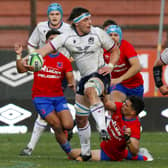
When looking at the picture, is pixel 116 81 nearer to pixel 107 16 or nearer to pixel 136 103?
pixel 136 103

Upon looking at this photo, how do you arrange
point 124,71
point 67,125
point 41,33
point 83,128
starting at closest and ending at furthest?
1. point 83,128
2. point 67,125
3. point 124,71
4. point 41,33

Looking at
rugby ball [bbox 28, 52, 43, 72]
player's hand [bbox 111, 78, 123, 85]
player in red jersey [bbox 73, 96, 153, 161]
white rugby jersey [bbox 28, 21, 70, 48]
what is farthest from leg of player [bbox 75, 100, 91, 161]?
white rugby jersey [bbox 28, 21, 70, 48]

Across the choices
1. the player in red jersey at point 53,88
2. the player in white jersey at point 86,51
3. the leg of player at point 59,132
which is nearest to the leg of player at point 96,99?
the player in white jersey at point 86,51

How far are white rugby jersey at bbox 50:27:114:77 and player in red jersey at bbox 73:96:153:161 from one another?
559 mm

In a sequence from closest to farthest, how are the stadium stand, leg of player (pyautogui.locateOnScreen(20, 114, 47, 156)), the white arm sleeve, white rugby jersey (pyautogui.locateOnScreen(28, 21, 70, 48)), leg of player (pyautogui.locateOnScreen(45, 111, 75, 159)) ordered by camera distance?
leg of player (pyautogui.locateOnScreen(45, 111, 75, 159))
leg of player (pyautogui.locateOnScreen(20, 114, 47, 156))
white rugby jersey (pyautogui.locateOnScreen(28, 21, 70, 48))
the white arm sleeve
the stadium stand

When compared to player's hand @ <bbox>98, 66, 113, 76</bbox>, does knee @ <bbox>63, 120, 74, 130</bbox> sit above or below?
below

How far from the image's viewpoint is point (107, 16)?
24.7 metres

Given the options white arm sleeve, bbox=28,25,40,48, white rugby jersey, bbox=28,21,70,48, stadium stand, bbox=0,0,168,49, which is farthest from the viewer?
stadium stand, bbox=0,0,168,49

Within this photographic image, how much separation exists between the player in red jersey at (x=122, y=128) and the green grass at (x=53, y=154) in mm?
249

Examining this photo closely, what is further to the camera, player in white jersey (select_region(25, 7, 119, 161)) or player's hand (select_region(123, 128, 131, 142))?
player in white jersey (select_region(25, 7, 119, 161))

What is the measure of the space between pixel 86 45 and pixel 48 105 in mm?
1517

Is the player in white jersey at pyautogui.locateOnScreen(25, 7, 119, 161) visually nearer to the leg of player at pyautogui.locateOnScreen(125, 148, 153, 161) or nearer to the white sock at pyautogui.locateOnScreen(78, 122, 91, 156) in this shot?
the white sock at pyautogui.locateOnScreen(78, 122, 91, 156)

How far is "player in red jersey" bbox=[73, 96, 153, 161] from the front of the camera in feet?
43.1

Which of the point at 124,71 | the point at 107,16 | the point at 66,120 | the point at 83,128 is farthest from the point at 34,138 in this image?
the point at 107,16
